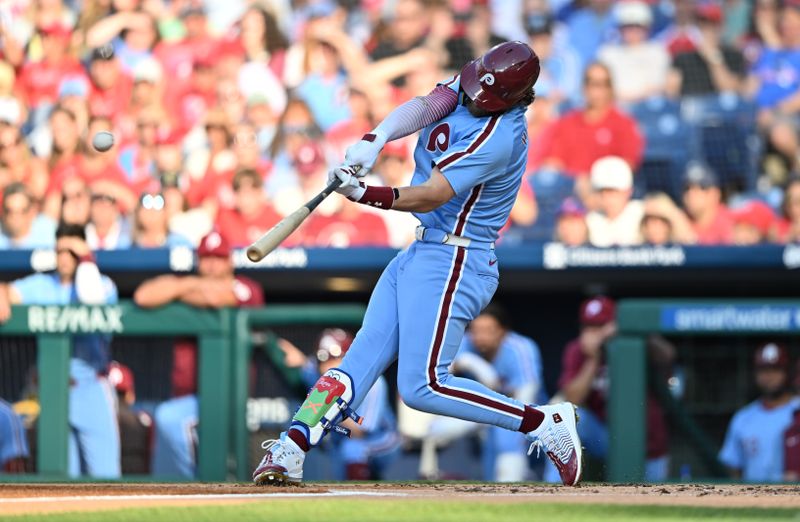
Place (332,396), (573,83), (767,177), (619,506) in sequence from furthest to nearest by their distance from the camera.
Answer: (573,83), (767,177), (332,396), (619,506)

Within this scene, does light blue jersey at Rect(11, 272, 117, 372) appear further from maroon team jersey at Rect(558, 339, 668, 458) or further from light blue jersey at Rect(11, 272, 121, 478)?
maroon team jersey at Rect(558, 339, 668, 458)

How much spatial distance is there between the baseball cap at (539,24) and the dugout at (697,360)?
3.91 metres

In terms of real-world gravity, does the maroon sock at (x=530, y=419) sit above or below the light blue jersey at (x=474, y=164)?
below

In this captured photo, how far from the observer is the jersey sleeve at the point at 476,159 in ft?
15.3

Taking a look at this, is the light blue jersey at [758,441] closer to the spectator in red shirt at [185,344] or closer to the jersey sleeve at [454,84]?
the spectator in red shirt at [185,344]

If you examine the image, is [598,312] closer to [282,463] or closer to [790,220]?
[790,220]

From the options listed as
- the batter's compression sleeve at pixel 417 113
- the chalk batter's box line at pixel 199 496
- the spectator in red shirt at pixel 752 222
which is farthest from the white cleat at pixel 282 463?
the spectator in red shirt at pixel 752 222

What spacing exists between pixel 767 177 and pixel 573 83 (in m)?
1.63

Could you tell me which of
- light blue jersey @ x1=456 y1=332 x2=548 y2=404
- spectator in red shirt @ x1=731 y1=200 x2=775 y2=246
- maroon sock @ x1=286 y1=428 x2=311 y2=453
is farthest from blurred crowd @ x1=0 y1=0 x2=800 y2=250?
maroon sock @ x1=286 y1=428 x2=311 y2=453

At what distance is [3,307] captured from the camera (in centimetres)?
750

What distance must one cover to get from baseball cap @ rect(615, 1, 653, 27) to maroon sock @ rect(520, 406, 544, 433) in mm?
6193

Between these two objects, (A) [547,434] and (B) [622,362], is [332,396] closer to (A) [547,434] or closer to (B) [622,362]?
(A) [547,434]

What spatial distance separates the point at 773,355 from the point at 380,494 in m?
3.08

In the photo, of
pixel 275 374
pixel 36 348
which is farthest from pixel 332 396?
pixel 36 348
